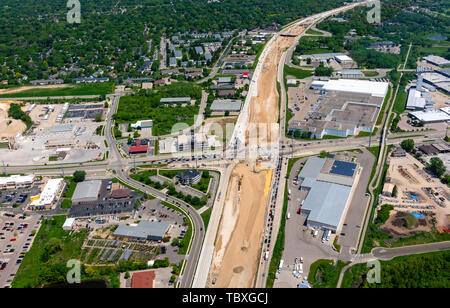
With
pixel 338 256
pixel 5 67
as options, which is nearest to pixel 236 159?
pixel 338 256

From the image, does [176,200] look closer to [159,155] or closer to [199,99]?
[159,155]

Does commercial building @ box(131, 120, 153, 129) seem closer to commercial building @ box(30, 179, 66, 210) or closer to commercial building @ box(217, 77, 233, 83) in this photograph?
commercial building @ box(30, 179, 66, 210)

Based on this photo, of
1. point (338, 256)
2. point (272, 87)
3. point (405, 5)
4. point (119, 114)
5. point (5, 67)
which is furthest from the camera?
point (405, 5)

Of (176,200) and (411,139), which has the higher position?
(411,139)

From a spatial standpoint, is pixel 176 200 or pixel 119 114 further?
pixel 119 114

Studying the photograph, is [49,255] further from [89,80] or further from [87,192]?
[89,80]

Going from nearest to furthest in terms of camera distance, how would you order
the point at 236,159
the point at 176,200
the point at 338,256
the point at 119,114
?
the point at 338,256, the point at 176,200, the point at 236,159, the point at 119,114

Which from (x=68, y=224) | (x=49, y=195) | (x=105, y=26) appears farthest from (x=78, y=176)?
(x=105, y=26)
